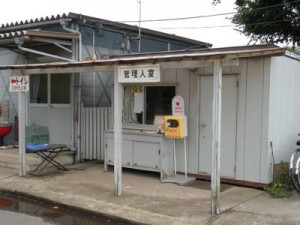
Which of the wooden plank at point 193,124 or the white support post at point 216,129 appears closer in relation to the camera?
the white support post at point 216,129

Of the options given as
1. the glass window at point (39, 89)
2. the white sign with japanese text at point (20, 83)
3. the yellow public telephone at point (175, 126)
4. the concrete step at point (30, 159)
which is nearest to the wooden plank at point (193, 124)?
the yellow public telephone at point (175, 126)

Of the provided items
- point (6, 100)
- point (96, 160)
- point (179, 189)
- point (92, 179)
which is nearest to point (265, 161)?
point (179, 189)

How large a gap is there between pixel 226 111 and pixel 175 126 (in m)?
1.09

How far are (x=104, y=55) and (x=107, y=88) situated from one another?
0.93 m

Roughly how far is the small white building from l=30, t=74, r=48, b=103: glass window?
93.9 inches

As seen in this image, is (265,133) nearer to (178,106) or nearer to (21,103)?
(178,106)

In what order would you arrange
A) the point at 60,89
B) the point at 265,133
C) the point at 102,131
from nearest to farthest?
the point at 265,133
the point at 102,131
the point at 60,89

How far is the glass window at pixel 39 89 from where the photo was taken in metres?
12.1

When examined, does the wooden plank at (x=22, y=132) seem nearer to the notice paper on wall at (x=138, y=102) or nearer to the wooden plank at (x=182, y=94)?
the notice paper on wall at (x=138, y=102)

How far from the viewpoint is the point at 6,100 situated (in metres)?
13.4

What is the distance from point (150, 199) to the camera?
24.7ft

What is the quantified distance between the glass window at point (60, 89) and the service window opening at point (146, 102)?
7.47ft

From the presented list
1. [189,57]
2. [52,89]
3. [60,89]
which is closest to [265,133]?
[189,57]

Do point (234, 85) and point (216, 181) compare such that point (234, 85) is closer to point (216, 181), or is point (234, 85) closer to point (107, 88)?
point (216, 181)
